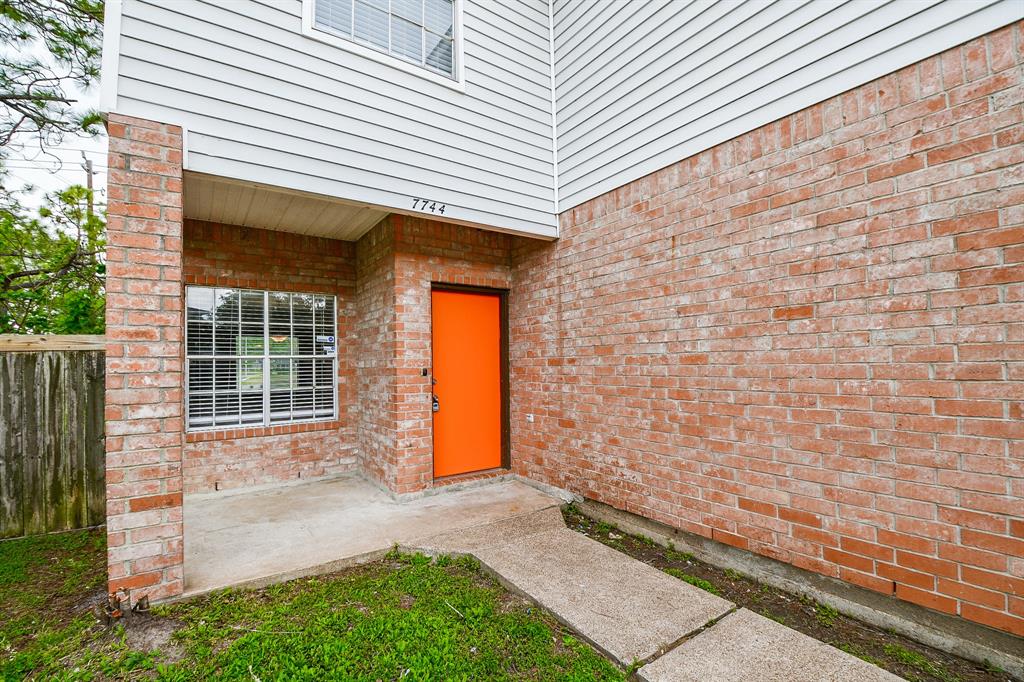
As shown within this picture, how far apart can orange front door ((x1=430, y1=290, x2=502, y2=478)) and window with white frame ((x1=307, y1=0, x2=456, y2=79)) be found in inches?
94.1

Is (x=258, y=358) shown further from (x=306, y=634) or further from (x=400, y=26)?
(x=400, y=26)

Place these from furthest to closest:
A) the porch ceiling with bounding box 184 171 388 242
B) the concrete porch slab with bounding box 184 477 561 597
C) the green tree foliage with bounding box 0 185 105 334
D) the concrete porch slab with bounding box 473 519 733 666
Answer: the green tree foliage with bounding box 0 185 105 334
the porch ceiling with bounding box 184 171 388 242
the concrete porch slab with bounding box 184 477 561 597
the concrete porch slab with bounding box 473 519 733 666

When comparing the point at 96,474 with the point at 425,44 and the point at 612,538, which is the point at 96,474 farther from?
the point at 425,44

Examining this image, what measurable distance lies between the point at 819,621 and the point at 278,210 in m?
5.50

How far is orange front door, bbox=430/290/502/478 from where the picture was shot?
4996 millimetres

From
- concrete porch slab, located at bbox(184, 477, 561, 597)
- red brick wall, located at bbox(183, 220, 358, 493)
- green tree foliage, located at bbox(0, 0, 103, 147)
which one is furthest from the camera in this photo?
green tree foliage, located at bbox(0, 0, 103, 147)

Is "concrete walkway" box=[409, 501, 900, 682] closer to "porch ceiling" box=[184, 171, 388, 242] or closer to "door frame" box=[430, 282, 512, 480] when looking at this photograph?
"door frame" box=[430, 282, 512, 480]

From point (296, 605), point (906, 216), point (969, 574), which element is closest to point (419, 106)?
point (906, 216)

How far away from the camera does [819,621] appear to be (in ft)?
8.17

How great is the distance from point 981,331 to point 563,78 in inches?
169

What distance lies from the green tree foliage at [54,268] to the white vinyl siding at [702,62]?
802cm

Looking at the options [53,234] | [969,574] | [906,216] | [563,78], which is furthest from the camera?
[53,234]

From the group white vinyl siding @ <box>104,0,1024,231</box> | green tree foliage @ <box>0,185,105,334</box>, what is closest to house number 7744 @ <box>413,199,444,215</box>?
white vinyl siding @ <box>104,0,1024,231</box>

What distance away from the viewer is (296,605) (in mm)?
2664
